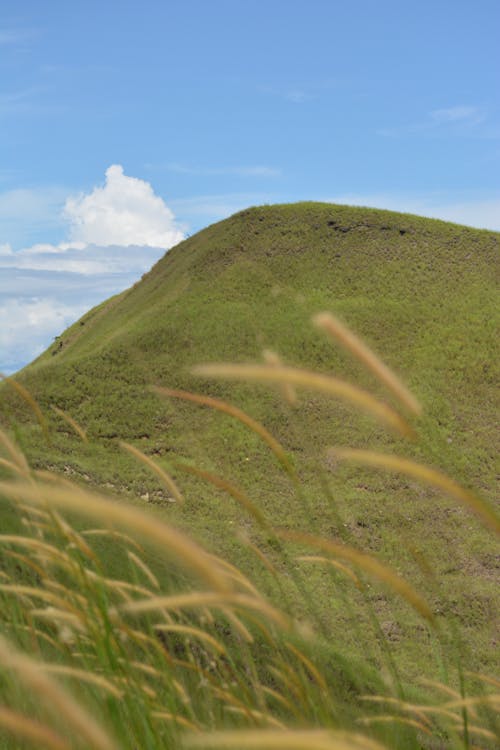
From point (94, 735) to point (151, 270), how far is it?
53.4m

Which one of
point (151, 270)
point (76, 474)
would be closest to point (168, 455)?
point (76, 474)

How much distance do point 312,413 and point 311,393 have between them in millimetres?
1878

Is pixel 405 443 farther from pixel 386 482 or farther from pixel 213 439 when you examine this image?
pixel 213 439

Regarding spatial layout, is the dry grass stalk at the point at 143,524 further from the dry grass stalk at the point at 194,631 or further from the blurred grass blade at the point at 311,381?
the dry grass stalk at the point at 194,631

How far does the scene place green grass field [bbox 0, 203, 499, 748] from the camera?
50.6 ft

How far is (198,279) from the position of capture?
42438 mm

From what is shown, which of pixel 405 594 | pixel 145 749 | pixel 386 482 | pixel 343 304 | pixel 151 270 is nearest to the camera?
pixel 405 594

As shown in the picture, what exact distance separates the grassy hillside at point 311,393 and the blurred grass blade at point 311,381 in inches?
419

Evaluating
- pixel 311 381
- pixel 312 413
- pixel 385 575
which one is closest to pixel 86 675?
pixel 385 575

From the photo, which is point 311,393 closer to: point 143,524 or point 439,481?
point 439,481

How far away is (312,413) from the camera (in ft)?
98.7

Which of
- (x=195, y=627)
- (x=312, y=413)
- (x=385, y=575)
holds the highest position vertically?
(x=385, y=575)

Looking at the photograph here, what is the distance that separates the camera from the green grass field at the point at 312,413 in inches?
607

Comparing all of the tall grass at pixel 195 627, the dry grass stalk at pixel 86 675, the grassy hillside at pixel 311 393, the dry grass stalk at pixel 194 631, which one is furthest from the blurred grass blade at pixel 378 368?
the grassy hillside at pixel 311 393
